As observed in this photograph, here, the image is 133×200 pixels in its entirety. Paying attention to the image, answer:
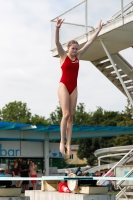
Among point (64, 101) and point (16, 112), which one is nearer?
point (64, 101)

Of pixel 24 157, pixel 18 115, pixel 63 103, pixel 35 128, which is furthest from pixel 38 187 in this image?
pixel 18 115

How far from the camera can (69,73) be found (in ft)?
32.0

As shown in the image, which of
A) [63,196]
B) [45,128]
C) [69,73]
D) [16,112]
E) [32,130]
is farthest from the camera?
[16,112]

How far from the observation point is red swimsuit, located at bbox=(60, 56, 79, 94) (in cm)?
978

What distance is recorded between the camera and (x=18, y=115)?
112 meters

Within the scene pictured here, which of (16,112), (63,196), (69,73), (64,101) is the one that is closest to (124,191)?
(63,196)

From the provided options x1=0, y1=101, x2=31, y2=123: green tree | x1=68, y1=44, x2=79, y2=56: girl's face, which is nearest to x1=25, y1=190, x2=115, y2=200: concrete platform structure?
x1=68, y1=44, x2=79, y2=56: girl's face

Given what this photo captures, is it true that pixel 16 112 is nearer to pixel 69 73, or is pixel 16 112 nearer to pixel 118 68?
pixel 118 68

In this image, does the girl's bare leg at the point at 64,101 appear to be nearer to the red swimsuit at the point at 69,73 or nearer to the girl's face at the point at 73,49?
the red swimsuit at the point at 69,73

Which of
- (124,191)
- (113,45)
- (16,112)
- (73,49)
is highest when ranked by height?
(16,112)

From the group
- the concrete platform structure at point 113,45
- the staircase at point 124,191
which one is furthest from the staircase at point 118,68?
the staircase at point 124,191

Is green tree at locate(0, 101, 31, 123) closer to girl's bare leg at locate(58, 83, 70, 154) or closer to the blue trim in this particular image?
the blue trim

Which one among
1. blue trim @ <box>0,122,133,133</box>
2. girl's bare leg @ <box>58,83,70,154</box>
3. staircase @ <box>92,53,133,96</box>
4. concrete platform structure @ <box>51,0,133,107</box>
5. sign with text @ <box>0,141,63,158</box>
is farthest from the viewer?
sign with text @ <box>0,141,63,158</box>

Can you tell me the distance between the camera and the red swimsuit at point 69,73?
9.78 metres
